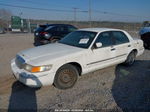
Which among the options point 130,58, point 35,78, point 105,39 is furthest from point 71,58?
point 130,58

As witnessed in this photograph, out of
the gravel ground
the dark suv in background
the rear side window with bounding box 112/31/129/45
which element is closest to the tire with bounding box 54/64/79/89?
the gravel ground

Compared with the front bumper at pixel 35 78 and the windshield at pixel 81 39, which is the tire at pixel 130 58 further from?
the front bumper at pixel 35 78

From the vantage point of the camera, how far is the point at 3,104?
2.73 meters

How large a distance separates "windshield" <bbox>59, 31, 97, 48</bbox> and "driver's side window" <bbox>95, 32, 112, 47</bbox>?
0.61 feet

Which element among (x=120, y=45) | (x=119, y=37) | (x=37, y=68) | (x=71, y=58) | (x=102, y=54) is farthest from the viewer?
(x=119, y=37)

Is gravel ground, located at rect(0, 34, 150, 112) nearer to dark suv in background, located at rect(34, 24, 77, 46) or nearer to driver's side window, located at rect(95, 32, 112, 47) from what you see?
driver's side window, located at rect(95, 32, 112, 47)

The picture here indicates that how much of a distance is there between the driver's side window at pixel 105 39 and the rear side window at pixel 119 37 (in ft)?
0.76

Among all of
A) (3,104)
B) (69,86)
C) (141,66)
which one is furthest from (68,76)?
(141,66)

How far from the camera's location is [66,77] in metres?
3.33

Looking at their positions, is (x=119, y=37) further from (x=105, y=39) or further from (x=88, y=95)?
(x=88, y=95)

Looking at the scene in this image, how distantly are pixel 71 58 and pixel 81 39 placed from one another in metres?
0.97

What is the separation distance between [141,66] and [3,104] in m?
5.00

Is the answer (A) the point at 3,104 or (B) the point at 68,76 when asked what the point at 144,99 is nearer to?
(B) the point at 68,76

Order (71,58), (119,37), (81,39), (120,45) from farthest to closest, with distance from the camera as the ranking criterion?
(119,37) < (120,45) < (81,39) < (71,58)
